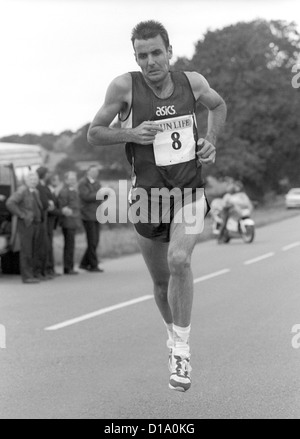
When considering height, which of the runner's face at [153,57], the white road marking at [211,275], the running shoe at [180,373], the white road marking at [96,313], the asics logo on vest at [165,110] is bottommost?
the white road marking at [211,275]

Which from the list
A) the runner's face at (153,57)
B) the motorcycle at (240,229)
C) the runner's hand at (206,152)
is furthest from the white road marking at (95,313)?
the motorcycle at (240,229)

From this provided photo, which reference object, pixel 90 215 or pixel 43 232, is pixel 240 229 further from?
pixel 43 232

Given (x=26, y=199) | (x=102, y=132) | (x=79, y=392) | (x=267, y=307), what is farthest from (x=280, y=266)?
(x=102, y=132)

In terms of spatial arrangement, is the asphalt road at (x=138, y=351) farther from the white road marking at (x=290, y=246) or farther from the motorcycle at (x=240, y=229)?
the motorcycle at (x=240, y=229)

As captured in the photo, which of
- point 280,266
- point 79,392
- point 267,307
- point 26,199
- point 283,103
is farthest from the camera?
point 283,103

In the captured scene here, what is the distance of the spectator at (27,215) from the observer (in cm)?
1595

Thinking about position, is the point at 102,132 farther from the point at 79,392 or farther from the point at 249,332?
the point at 249,332

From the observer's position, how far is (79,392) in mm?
6918

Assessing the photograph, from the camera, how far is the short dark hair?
546 centimetres

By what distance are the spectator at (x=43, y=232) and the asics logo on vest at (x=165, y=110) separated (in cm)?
1067

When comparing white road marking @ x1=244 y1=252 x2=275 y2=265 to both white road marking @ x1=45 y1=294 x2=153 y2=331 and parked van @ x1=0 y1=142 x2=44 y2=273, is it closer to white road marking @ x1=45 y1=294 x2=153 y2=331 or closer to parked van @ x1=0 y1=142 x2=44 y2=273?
parked van @ x1=0 y1=142 x2=44 y2=273

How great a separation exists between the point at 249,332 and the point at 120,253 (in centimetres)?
1382

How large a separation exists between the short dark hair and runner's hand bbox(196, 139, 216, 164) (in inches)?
22.5

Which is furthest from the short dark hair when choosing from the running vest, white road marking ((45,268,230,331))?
white road marking ((45,268,230,331))
